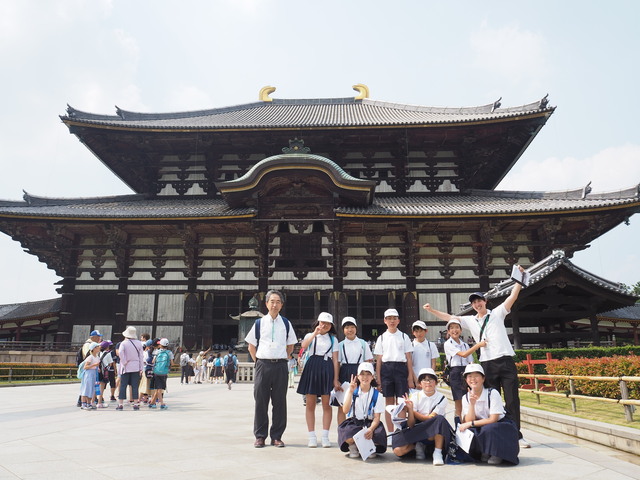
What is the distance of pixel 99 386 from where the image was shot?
10383mm

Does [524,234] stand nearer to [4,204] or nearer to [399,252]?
[399,252]

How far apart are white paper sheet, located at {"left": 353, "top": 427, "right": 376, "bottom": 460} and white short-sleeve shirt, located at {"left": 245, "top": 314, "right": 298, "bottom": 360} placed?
1428 millimetres

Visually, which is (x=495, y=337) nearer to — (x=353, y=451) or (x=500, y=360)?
(x=500, y=360)

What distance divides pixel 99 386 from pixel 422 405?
26.0 ft

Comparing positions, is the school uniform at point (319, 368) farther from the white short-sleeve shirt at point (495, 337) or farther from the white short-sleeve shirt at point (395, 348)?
the white short-sleeve shirt at point (495, 337)

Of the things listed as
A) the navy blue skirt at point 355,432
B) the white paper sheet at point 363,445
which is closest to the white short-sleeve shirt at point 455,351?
the navy blue skirt at point 355,432

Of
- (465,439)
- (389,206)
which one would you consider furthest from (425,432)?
(389,206)

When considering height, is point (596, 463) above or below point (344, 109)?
below

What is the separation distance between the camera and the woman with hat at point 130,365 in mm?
9945

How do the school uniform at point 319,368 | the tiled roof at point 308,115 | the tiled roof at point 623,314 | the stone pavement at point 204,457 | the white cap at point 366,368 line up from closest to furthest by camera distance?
the stone pavement at point 204,457 → the white cap at point 366,368 → the school uniform at point 319,368 → the tiled roof at point 308,115 → the tiled roof at point 623,314

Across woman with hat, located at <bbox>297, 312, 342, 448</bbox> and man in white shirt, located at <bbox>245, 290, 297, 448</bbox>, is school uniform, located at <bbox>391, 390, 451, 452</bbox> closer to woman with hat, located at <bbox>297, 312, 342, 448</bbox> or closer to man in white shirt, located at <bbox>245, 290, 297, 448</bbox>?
woman with hat, located at <bbox>297, 312, 342, 448</bbox>

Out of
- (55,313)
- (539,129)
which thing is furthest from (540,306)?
(55,313)

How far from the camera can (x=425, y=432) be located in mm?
5238

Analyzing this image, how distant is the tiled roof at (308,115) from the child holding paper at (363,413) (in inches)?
723
